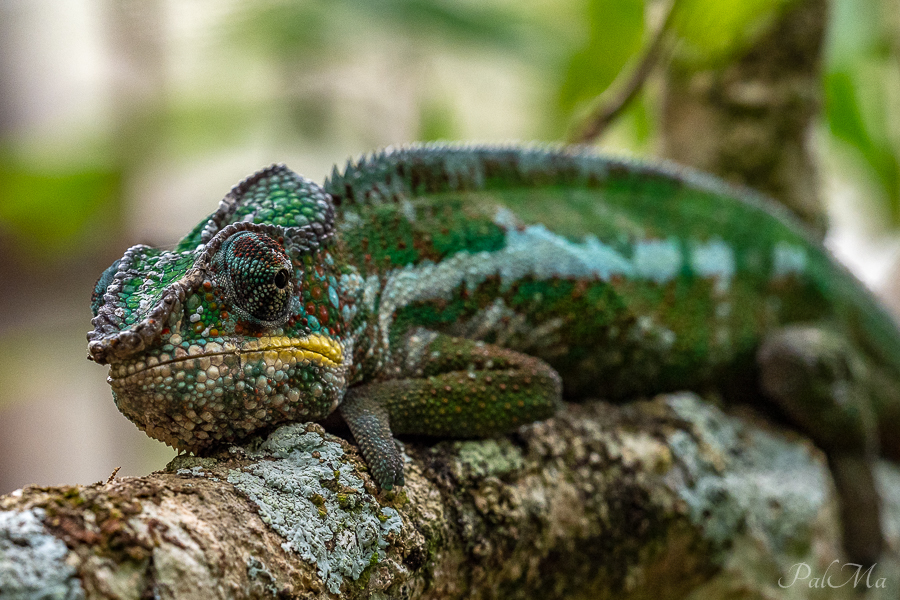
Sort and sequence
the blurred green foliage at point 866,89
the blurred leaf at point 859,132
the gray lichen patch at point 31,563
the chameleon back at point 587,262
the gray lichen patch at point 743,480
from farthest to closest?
1. the blurred leaf at point 859,132
2. the blurred green foliage at point 866,89
3. the gray lichen patch at point 743,480
4. the chameleon back at point 587,262
5. the gray lichen patch at point 31,563

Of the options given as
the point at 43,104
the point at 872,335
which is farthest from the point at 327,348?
the point at 43,104

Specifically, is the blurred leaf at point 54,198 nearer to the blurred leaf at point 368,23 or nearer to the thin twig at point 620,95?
the blurred leaf at point 368,23

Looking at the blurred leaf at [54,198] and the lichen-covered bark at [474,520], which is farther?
the blurred leaf at [54,198]

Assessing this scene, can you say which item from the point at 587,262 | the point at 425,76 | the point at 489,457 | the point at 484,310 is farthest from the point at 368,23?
the point at 489,457

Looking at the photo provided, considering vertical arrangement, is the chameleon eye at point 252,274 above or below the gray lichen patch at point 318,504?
above

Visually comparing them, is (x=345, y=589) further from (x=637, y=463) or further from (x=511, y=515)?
(x=637, y=463)

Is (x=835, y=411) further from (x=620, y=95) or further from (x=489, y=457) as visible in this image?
(x=620, y=95)

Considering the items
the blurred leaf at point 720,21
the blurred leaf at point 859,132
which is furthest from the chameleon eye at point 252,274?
the blurred leaf at point 859,132
